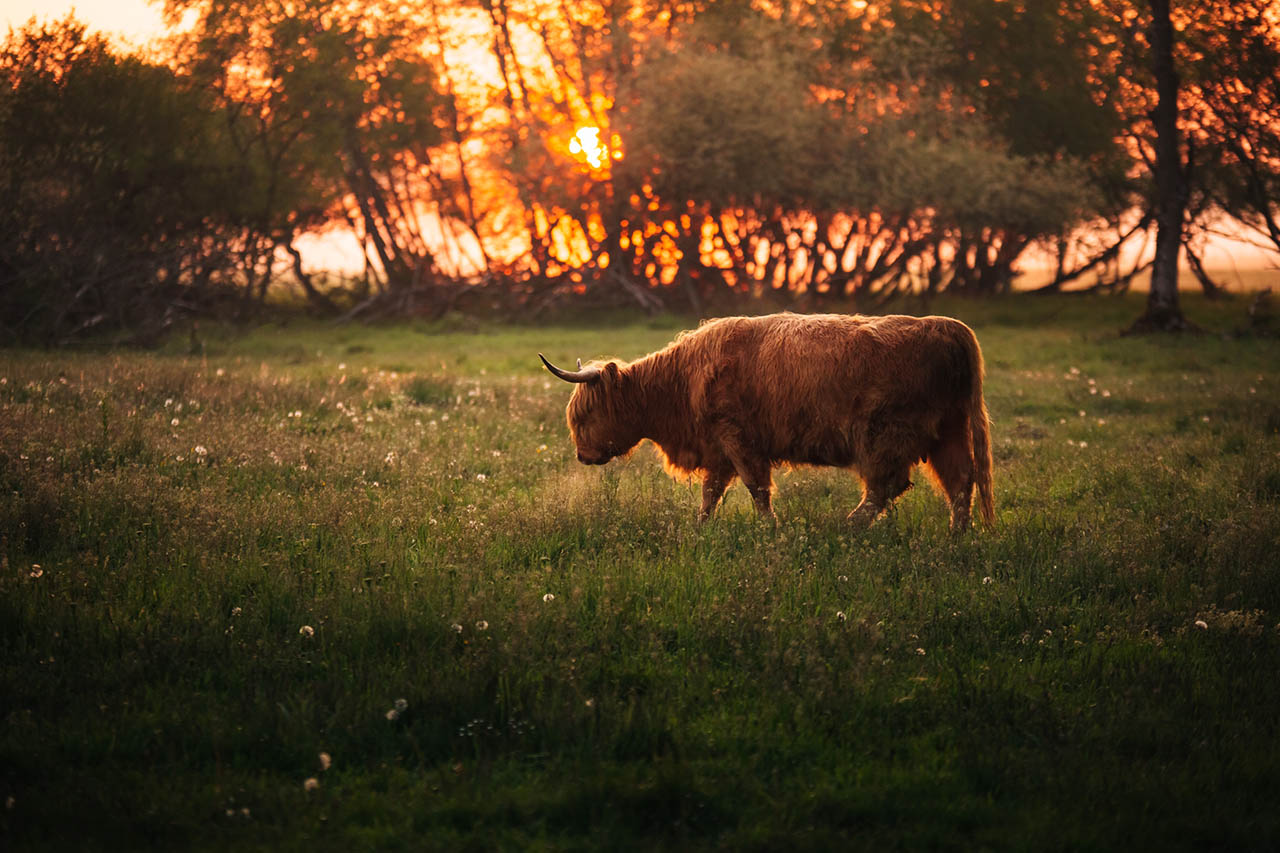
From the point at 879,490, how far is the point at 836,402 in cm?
73

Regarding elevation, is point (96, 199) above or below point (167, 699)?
above

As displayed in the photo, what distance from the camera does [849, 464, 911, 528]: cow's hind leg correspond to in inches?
295

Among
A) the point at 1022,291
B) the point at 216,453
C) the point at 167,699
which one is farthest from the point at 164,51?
the point at 1022,291

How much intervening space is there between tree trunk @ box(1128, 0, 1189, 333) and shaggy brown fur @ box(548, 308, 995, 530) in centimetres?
1939

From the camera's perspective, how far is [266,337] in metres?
24.7

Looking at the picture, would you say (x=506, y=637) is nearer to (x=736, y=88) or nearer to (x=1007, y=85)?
(x=736, y=88)

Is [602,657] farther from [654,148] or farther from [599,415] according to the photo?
[654,148]

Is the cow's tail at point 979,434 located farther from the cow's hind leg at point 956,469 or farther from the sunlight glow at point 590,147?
the sunlight glow at point 590,147

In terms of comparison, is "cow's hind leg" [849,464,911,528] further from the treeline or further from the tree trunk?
the tree trunk

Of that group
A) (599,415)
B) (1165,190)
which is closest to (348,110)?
(1165,190)

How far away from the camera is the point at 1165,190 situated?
82.0 ft

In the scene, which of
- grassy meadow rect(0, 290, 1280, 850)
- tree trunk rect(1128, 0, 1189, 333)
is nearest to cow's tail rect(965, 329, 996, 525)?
grassy meadow rect(0, 290, 1280, 850)

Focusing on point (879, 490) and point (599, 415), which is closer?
point (879, 490)

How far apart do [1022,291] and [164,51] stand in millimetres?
27581
